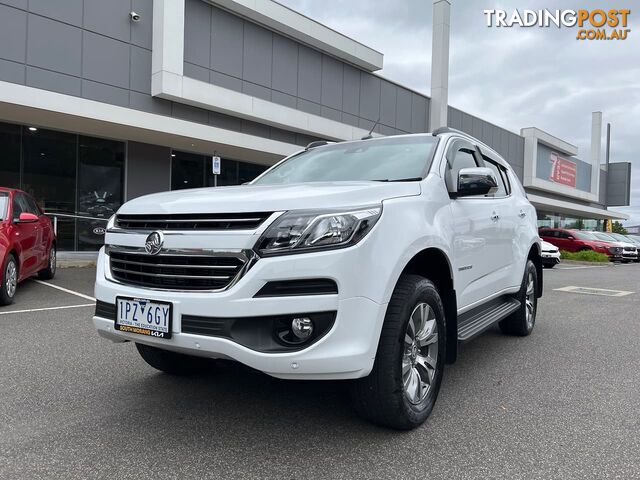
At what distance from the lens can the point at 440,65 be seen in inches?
973

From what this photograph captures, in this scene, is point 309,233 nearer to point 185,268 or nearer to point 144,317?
point 185,268

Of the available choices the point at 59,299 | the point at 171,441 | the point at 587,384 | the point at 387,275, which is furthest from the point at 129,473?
the point at 59,299

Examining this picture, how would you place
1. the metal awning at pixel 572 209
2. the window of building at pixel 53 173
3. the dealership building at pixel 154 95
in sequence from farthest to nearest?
1. the metal awning at pixel 572 209
2. the window of building at pixel 53 173
3. the dealership building at pixel 154 95

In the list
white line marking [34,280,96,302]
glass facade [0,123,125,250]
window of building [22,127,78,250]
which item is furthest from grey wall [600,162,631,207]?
white line marking [34,280,96,302]

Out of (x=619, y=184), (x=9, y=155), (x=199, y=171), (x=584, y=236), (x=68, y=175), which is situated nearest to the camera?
(x=9, y=155)

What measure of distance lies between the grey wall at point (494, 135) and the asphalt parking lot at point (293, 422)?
23622mm

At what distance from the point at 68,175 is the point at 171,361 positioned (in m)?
12.1

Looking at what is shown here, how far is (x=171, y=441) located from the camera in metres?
2.72

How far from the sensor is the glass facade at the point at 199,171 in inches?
637

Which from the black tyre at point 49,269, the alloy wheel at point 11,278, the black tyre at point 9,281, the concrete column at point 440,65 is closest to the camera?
the black tyre at point 9,281

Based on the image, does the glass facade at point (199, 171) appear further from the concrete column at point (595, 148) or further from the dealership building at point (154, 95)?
the concrete column at point (595, 148)

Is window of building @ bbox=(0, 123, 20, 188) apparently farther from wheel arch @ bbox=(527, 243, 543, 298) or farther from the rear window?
the rear window

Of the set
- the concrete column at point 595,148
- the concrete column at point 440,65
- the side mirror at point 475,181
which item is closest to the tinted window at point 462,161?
the side mirror at point 475,181

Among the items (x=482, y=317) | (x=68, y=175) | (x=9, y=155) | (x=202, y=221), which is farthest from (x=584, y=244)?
(x=202, y=221)
